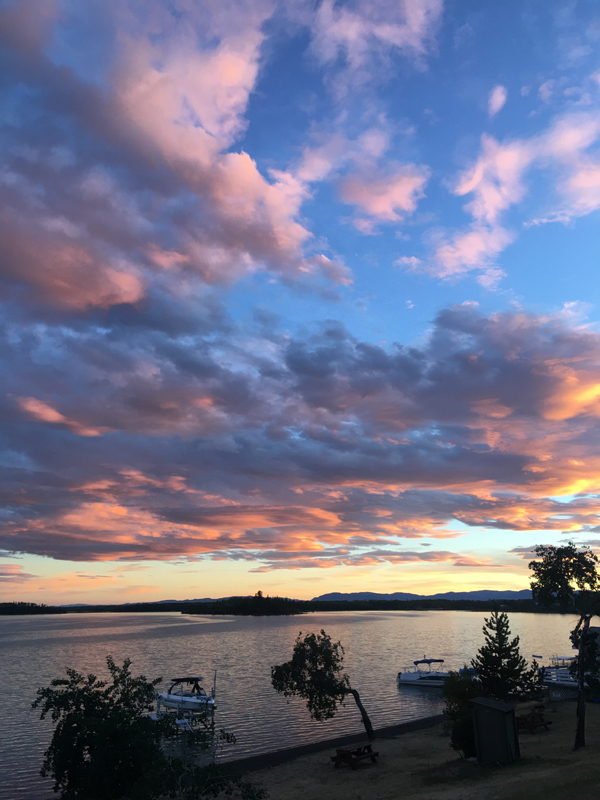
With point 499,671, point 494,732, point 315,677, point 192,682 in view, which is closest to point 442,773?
point 494,732

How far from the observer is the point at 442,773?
105 ft

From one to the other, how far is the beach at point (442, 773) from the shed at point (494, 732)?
0.68m

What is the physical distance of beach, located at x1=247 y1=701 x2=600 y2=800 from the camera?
78.2 feet

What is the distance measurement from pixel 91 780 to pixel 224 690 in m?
57.2

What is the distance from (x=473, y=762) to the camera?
1296 inches

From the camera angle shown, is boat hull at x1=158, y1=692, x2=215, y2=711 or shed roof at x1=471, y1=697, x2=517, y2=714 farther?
boat hull at x1=158, y1=692, x2=215, y2=711

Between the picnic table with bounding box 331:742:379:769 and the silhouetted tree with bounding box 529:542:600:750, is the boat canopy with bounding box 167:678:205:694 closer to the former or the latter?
the picnic table with bounding box 331:742:379:769

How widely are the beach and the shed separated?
2.24 ft

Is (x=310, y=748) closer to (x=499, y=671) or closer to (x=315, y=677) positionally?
(x=315, y=677)

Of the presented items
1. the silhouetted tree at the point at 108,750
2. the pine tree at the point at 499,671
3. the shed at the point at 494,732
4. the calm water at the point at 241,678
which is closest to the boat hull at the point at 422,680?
Result: the calm water at the point at 241,678

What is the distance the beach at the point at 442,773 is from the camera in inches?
938

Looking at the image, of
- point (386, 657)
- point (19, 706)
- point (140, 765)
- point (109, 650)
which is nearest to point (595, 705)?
point (140, 765)

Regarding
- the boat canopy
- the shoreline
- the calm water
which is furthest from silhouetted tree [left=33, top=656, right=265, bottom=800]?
the boat canopy

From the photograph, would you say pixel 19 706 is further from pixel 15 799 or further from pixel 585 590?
pixel 585 590
